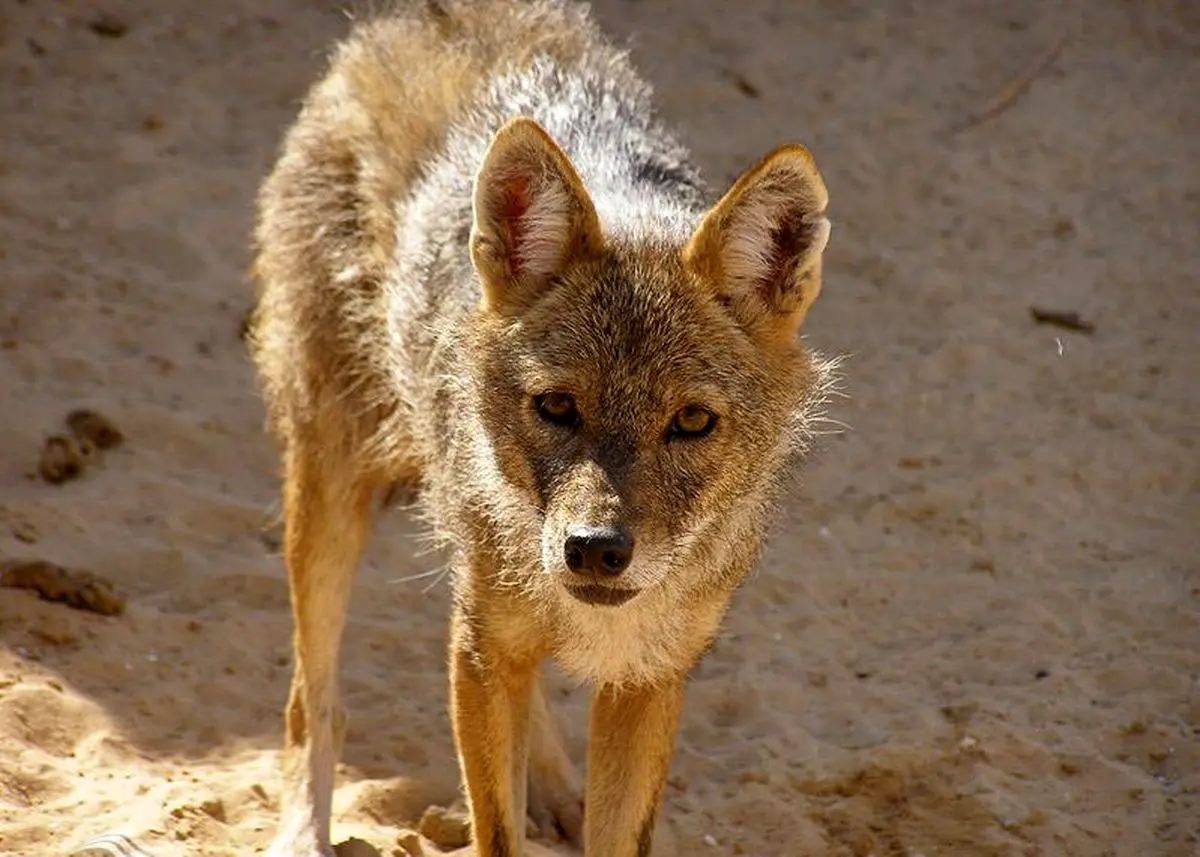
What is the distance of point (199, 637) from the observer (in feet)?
22.6

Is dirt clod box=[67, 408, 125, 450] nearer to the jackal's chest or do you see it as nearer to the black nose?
the jackal's chest

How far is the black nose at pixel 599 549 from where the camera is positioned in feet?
14.6

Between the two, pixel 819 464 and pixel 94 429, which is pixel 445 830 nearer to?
pixel 94 429

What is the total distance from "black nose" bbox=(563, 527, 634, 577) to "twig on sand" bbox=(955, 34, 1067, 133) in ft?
21.1

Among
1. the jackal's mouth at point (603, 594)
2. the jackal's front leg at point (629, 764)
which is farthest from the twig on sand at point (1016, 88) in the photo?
the jackal's mouth at point (603, 594)

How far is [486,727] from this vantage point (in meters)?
5.19

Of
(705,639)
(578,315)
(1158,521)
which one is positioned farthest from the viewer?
(1158,521)

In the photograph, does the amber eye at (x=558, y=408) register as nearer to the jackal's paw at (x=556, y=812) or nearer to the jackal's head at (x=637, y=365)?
the jackal's head at (x=637, y=365)

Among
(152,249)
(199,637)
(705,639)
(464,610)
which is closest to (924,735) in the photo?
(705,639)

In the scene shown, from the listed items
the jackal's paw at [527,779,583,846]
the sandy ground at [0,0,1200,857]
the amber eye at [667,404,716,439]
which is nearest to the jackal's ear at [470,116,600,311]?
the amber eye at [667,404,716,439]

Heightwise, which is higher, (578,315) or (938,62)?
(938,62)

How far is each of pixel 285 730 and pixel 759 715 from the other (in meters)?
1.79

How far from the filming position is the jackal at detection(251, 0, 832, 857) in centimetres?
479

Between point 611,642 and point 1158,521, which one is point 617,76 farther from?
point 1158,521
